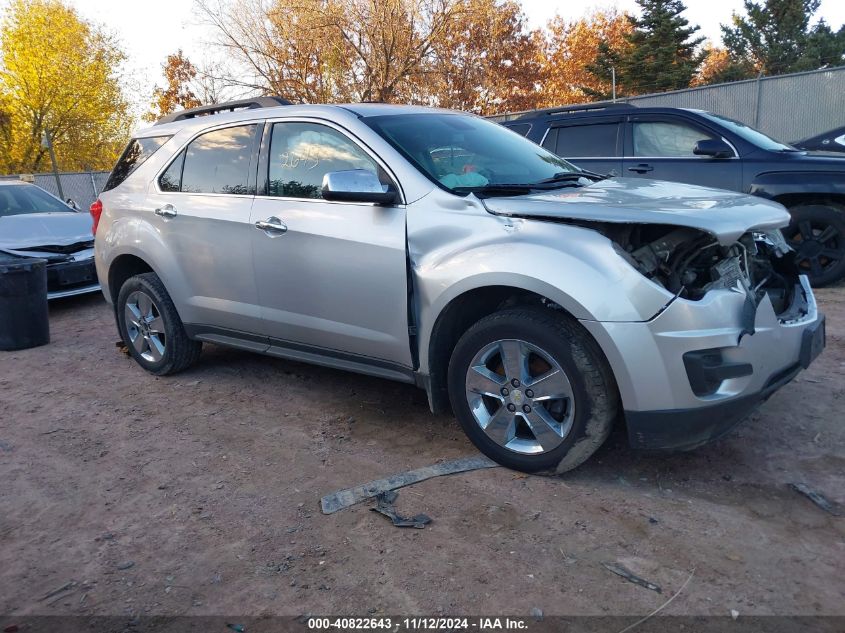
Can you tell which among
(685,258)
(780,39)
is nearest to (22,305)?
(685,258)

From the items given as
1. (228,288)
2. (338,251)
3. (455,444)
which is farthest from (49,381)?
(455,444)

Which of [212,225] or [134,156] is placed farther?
[134,156]

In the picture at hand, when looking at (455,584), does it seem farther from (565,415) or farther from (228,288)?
(228,288)

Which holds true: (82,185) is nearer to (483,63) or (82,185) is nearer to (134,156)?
(483,63)

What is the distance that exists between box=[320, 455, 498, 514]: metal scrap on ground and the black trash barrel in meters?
4.64

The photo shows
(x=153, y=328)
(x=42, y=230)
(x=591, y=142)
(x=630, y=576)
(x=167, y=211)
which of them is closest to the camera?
(x=630, y=576)

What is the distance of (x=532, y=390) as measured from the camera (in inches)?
128

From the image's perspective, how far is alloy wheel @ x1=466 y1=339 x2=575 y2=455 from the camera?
10.5 feet

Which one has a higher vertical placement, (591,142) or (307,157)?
(591,142)

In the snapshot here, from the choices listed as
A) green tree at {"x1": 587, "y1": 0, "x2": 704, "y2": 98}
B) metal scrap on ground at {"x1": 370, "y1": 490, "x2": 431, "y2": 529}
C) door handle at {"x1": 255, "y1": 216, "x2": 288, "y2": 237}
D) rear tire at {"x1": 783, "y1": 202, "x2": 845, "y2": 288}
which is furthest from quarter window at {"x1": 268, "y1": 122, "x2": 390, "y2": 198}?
green tree at {"x1": 587, "y1": 0, "x2": 704, "y2": 98}

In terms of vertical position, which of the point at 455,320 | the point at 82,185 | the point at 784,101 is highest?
the point at 784,101

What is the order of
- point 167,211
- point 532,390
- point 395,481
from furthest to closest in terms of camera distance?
point 167,211 → point 395,481 → point 532,390

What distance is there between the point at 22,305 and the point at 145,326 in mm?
2050

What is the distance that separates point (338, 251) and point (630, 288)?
1.67 metres
